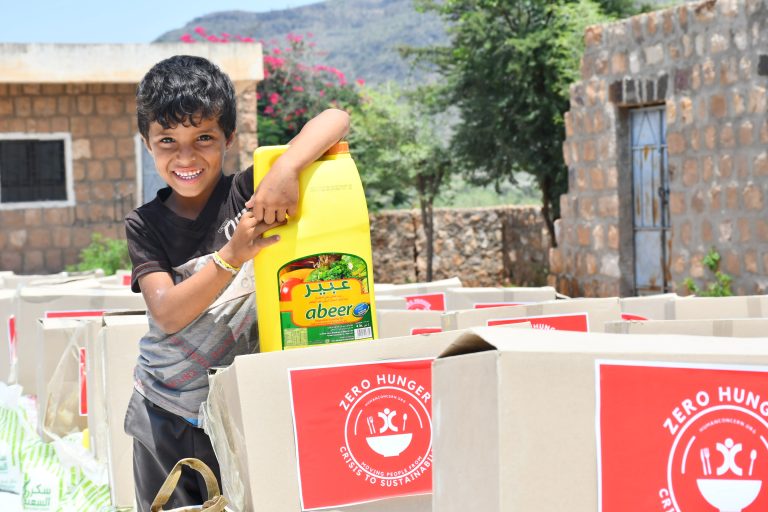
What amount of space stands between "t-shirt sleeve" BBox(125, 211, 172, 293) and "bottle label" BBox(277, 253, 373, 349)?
11.1 inches

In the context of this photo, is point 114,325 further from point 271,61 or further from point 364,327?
point 271,61

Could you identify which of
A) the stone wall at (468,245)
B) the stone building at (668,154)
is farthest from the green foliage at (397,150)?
the stone building at (668,154)

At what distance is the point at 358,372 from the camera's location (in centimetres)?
161

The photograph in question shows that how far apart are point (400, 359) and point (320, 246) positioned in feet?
0.82

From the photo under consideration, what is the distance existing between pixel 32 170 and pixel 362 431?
31.9 ft

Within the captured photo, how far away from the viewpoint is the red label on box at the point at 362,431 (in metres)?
1.58

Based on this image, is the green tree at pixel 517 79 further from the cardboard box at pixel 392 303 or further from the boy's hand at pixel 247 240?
the boy's hand at pixel 247 240

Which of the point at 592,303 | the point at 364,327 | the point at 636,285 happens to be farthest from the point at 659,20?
the point at 364,327

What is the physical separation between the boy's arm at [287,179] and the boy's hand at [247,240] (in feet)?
0.04

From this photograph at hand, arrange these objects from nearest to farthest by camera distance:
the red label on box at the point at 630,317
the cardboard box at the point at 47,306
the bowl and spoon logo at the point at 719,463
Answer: the bowl and spoon logo at the point at 719,463, the red label on box at the point at 630,317, the cardboard box at the point at 47,306

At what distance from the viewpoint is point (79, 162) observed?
1066 cm

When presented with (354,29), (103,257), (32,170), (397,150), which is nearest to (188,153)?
(103,257)

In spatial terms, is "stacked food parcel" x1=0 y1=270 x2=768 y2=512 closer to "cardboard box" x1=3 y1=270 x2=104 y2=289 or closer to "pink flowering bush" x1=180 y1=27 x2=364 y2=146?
"cardboard box" x1=3 y1=270 x2=104 y2=289

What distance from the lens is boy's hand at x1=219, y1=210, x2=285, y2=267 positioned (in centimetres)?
170
